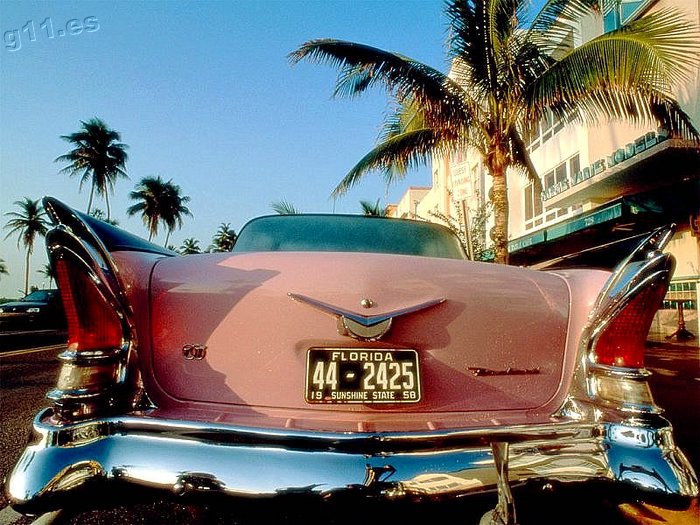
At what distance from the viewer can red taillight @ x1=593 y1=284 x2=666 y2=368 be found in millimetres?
1515

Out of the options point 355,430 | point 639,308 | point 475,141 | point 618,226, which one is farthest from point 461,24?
point 355,430

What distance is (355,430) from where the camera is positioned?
4.54 feet

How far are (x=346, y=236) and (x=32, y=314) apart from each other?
15.9m

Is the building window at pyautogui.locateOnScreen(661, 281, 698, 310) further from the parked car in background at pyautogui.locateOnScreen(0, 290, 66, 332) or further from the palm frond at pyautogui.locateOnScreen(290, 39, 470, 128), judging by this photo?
the parked car in background at pyautogui.locateOnScreen(0, 290, 66, 332)

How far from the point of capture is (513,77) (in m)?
7.20

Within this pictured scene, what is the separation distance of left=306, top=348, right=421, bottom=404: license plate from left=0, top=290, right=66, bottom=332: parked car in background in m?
15.0

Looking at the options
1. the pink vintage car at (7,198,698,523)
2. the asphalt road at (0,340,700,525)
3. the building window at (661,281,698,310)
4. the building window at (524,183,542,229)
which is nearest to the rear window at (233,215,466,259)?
the pink vintage car at (7,198,698,523)

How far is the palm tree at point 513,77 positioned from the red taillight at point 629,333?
18.7 ft

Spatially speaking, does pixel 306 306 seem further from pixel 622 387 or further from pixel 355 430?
pixel 622 387

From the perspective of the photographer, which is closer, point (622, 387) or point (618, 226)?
point (622, 387)

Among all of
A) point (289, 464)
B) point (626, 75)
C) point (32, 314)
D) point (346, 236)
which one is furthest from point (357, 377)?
point (32, 314)

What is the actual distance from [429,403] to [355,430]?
303 mm

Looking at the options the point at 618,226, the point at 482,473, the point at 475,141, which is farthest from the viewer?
the point at 618,226

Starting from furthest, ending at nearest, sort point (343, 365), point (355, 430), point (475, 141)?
point (475, 141)
point (343, 365)
point (355, 430)
